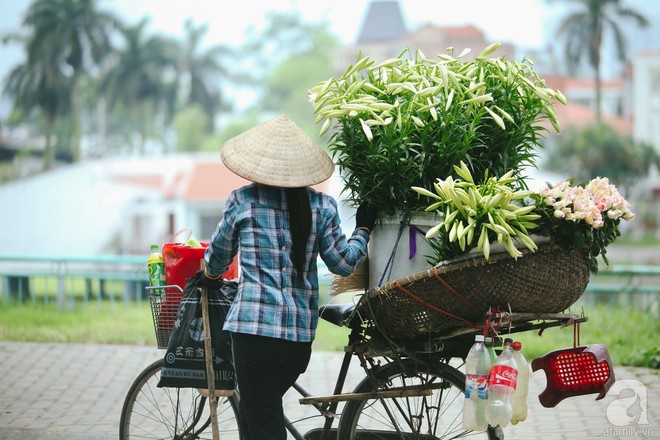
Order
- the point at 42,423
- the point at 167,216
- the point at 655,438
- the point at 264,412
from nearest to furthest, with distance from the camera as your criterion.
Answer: the point at 264,412 < the point at 655,438 < the point at 42,423 < the point at 167,216

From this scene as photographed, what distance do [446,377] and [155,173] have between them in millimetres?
55827

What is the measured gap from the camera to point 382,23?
103 metres

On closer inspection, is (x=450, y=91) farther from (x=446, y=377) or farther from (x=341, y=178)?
(x=446, y=377)

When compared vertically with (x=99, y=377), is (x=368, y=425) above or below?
above

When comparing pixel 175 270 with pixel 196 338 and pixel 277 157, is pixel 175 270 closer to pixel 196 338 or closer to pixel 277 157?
pixel 196 338

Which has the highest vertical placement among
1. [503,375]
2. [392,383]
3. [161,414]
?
[503,375]

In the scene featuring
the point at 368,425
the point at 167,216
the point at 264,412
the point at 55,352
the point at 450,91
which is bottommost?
the point at 167,216

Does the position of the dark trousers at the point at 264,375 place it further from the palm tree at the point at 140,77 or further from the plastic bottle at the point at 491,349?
the palm tree at the point at 140,77

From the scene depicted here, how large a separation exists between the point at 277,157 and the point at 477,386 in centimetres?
128

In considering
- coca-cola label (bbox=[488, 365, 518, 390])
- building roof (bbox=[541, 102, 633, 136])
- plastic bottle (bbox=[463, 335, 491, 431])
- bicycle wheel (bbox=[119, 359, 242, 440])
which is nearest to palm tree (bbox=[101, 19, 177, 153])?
building roof (bbox=[541, 102, 633, 136])

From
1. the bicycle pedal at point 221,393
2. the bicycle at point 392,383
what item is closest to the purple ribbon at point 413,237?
the bicycle at point 392,383

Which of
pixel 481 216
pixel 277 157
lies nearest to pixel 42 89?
pixel 277 157

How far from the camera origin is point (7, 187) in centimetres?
6203

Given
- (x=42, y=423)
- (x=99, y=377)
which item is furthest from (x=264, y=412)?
(x=99, y=377)
